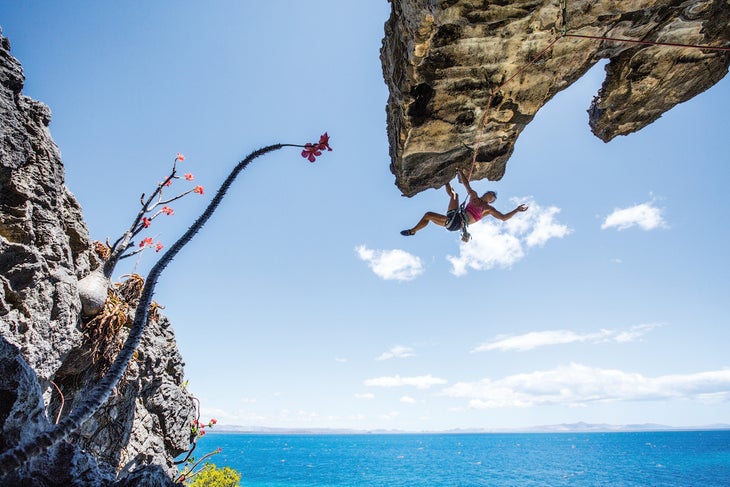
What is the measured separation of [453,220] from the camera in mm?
7348

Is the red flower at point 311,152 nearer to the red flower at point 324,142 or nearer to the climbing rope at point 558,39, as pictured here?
the red flower at point 324,142

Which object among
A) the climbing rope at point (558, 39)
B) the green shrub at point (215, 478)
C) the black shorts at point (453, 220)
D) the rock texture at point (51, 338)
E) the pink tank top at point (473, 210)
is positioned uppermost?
the climbing rope at point (558, 39)

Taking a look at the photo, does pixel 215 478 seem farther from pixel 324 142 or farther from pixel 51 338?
pixel 324 142

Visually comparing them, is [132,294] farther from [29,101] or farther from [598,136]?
[598,136]

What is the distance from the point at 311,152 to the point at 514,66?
3.87m

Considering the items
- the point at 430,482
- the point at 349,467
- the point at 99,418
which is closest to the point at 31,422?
the point at 99,418

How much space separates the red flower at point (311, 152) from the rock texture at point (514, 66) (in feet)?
7.43

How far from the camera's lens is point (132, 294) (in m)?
7.32

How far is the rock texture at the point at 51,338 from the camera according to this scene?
3.21 metres

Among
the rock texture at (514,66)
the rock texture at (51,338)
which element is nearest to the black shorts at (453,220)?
the rock texture at (514,66)

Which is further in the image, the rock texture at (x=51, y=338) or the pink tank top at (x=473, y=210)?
the pink tank top at (x=473, y=210)

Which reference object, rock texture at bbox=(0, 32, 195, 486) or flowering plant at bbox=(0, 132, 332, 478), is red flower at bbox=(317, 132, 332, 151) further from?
rock texture at bbox=(0, 32, 195, 486)

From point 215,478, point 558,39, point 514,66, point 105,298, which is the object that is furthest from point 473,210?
point 215,478

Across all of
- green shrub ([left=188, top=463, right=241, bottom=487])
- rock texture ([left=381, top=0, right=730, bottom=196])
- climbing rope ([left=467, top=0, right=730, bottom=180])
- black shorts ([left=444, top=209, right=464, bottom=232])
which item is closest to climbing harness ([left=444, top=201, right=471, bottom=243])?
black shorts ([left=444, top=209, right=464, bottom=232])
